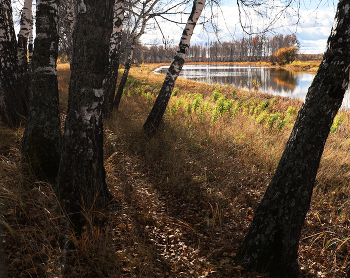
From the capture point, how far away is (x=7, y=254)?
2.17 m

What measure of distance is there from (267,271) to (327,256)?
926mm

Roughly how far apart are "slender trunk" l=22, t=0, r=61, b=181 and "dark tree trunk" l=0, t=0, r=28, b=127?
204 cm

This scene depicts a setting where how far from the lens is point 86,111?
2631 mm

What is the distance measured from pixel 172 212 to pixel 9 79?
178 inches

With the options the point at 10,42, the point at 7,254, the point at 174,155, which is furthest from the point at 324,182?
the point at 10,42

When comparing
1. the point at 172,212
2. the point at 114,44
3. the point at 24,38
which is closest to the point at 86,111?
the point at 172,212

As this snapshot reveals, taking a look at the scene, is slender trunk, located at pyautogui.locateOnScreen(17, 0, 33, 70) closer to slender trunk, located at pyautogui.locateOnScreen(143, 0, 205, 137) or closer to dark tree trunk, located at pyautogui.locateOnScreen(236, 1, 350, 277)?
slender trunk, located at pyautogui.locateOnScreen(143, 0, 205, 137)

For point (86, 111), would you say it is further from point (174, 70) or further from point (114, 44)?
point (114, 44)

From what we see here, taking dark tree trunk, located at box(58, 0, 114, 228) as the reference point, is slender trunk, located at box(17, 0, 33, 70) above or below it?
above

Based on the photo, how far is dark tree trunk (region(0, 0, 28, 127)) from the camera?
4871 millimetres

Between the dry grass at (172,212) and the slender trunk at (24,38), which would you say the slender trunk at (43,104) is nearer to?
the dry grass at (172,212)

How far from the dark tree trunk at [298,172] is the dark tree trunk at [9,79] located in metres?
5.14

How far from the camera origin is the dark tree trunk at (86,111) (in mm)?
2498

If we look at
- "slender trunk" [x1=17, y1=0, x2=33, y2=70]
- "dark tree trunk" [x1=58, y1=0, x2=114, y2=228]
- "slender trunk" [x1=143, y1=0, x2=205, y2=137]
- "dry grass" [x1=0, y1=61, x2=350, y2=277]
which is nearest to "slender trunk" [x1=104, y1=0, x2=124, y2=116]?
"slender trunk" [x1=143, y1=0, x2=205, y2=137]
